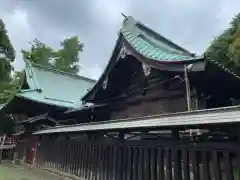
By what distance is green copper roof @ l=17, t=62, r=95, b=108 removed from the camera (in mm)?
16094

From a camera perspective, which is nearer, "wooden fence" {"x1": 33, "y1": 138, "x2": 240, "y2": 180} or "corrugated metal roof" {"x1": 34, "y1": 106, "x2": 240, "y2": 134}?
"corrugated metal roof" {"x1": 34, "y1": 106, "x2": 240, "y2": 134}

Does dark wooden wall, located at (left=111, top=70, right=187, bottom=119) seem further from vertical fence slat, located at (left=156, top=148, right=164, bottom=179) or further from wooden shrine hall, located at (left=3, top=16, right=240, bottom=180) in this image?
vertical fence slat, located at (left=156, top=148, right=164, bottom=179)

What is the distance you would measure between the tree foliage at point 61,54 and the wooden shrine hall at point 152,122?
22357 mm

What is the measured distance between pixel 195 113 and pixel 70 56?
33.4 metres

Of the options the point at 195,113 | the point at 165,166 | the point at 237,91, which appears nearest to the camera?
the point at 195,113

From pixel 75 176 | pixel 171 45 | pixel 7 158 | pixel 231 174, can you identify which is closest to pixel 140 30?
pixel 171 45

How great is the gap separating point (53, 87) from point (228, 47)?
12289 millimetres

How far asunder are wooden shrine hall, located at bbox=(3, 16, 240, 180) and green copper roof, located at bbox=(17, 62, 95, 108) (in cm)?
292

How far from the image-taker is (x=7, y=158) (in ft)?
62.5

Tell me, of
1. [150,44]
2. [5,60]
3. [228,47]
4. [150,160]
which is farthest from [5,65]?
[150,160]

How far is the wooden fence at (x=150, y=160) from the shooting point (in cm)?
466

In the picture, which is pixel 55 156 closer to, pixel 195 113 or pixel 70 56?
pixel 195 113

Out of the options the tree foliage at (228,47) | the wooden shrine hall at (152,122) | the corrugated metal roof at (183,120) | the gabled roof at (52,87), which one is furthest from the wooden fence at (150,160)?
the tree foliage at (228,47)

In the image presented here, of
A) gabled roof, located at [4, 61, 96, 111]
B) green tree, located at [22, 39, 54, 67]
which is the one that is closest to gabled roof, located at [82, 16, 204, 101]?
gabled roof, located at [4, 61, 96, 111]
